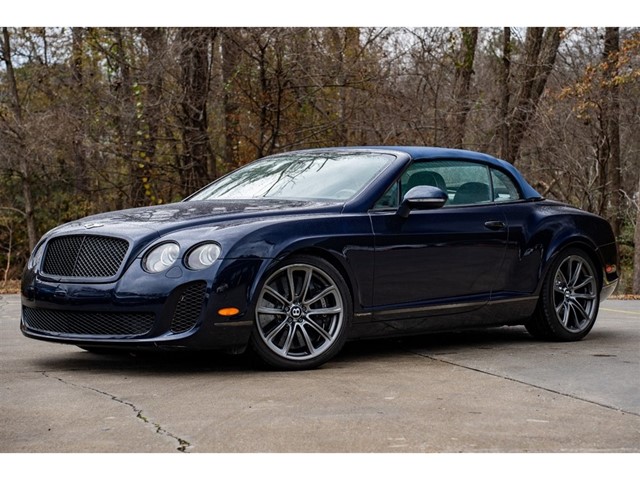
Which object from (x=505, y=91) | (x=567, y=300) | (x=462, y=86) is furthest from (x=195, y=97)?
(x=567, y=300)

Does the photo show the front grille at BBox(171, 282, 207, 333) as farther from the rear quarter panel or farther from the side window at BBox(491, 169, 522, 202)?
the side window at BBox(491, 169, 522, 202)

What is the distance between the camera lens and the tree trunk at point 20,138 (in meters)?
24.1


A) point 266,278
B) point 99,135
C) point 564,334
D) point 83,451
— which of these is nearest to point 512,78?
point 99,135

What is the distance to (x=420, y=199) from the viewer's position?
779cm

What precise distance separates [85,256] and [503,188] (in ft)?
11.4

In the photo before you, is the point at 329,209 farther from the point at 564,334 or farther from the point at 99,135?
the point at 99,135

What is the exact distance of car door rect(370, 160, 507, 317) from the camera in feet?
25.3

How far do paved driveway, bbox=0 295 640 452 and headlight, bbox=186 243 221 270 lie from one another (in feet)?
2.27

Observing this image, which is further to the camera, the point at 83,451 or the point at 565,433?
the point at 565,433

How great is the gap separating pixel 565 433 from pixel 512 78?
73.7 ft

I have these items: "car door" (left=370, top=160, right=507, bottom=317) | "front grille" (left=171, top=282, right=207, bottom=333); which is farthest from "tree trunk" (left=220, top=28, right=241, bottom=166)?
"front grille" (left=171, top=282, right=207, bottom=333)

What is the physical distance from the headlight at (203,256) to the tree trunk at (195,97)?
14236mm

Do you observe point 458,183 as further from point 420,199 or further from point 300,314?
point 300,314

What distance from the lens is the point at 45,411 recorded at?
5.72m
